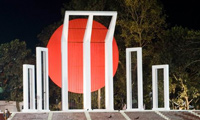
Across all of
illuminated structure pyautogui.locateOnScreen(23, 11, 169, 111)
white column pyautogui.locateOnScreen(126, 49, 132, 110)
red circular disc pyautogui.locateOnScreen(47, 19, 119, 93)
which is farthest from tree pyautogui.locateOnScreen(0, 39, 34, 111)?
white column pyautogui.locateOnScreen(126, 49, 132, 110)

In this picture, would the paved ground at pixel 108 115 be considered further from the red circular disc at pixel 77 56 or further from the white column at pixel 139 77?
the red circular disc at pixel 77 56

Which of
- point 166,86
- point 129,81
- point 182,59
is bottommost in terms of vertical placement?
point 166,86

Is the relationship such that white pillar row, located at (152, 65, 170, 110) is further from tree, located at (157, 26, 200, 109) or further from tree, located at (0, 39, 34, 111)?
tree, located at (0, 39, 34, 111)

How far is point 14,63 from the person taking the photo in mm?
43156

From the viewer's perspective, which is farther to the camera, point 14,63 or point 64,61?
point 14,63

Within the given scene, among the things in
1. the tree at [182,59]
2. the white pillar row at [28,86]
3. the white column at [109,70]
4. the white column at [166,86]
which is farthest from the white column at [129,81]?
the tree at [182,59]

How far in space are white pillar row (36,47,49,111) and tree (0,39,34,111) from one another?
52.5 feet

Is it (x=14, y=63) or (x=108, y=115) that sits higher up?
(x=14, y=63)

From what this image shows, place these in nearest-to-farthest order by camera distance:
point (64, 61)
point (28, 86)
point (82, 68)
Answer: point (64, 61), point (28, 86), point (82, 68)

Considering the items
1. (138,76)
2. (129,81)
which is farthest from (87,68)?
(138,76)

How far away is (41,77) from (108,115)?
3407 mm

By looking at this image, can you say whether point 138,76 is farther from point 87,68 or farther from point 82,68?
point 82,68

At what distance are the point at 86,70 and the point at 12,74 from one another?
1779 cm

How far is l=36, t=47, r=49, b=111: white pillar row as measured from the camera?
26.0 meters
